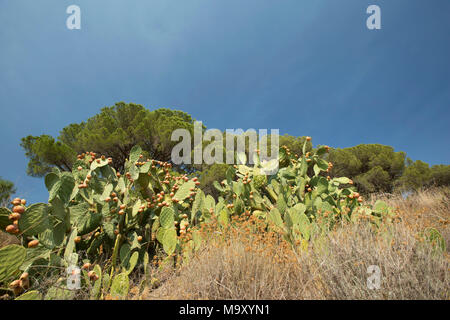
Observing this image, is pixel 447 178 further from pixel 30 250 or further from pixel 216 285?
pixel 30 250

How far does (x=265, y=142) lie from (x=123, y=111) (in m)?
5.91

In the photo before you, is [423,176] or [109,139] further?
[423,176]

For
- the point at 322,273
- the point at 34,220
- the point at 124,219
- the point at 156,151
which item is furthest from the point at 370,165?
the point at 34,220

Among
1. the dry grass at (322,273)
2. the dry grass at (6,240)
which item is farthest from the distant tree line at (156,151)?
the dry grass at (322,273)

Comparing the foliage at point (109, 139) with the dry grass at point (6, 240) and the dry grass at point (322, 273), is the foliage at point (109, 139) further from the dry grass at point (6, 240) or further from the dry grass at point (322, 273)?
the dry grass at point (322, 273)

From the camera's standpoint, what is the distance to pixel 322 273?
1.20 m

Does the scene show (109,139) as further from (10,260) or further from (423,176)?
(423,176)

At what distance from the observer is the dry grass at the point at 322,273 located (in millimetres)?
1025

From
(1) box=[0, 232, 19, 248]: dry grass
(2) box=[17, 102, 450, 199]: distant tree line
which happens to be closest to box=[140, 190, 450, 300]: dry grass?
(1) box=[0, 232, 19, 248]: dry grass

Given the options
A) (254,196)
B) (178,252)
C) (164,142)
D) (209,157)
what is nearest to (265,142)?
(209,157)

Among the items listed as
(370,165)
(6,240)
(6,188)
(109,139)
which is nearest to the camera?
(6,240)

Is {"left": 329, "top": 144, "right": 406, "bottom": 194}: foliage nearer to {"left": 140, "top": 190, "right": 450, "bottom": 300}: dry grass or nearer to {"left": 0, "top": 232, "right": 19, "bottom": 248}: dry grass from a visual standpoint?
{"left": 140, "top": 190, "right": 450, "bottom": 300}: dry grass

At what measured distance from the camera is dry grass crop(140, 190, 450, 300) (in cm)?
103

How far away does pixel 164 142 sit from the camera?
25.3 feet
